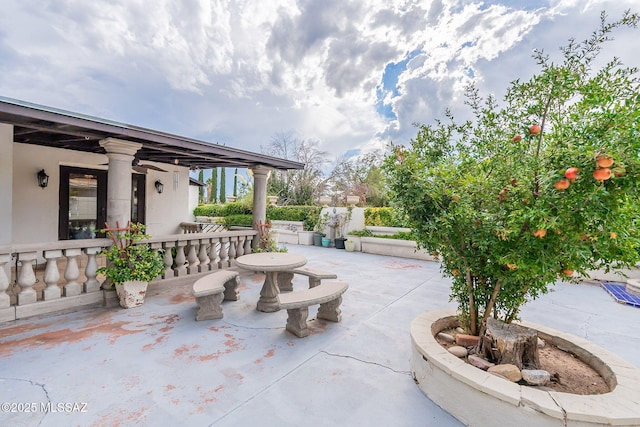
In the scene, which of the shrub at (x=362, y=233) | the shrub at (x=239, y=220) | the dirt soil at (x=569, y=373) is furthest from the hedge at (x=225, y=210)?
the dirt soil at (x=569, y=373)

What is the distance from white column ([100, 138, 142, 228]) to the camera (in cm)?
385

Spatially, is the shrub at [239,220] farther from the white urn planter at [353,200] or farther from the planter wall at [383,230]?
the planter wall at [383,230]

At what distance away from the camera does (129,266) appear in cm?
384

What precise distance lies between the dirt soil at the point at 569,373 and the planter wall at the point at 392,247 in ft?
18.2

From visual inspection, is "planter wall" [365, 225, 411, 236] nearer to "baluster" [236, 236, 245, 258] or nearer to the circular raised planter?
"baluster" [236, 236, 245, 258]

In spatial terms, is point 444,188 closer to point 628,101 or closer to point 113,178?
point 628,101

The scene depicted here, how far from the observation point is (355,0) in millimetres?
8422

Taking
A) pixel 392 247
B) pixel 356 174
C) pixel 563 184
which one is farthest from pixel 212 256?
pixel 356 174

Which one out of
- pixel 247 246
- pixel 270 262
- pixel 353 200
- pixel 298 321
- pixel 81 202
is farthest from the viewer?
pixel 353 200

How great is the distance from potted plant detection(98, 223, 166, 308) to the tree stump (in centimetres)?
407

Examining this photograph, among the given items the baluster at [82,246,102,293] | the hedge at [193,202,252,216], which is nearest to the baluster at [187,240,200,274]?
the baluster at [82,246,102,293]

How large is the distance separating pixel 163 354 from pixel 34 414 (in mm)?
890

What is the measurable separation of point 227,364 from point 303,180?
44.5 feet

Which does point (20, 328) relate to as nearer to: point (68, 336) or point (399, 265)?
point (68, 336)
